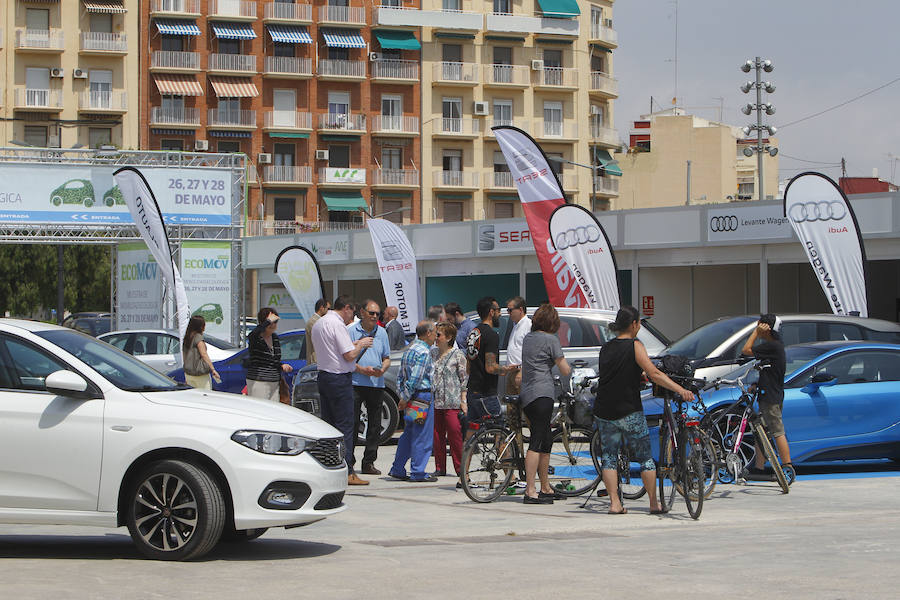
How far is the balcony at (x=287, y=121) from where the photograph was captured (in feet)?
222

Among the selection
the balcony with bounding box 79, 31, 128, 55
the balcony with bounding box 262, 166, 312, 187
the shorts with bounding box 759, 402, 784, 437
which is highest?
the balcony with bounding box 79, 31, 128, 55

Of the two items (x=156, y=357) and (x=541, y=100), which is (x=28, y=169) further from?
(x=541, y=100)

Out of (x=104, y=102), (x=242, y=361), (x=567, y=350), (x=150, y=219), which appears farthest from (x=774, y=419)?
(x=104, y=102)

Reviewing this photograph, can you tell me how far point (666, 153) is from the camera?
81.3m

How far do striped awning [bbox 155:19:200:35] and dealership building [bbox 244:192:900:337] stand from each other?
A: 29874 millimetres

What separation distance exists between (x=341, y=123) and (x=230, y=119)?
6413 millimetres

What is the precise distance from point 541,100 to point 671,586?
220 ft

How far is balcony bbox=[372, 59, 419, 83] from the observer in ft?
228

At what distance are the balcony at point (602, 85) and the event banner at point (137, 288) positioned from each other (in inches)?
1862

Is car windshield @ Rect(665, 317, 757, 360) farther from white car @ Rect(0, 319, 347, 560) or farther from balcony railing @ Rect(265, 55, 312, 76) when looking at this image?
balcony railing @ Rect(265, 55, 312, 76)

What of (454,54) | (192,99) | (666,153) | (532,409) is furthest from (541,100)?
(532,409)

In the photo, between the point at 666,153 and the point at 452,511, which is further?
the point at 666,153

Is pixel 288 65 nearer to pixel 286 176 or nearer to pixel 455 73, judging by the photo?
pixel 286 176

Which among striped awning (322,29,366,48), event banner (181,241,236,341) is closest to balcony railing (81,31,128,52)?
striped awning (322,29,366,48)
